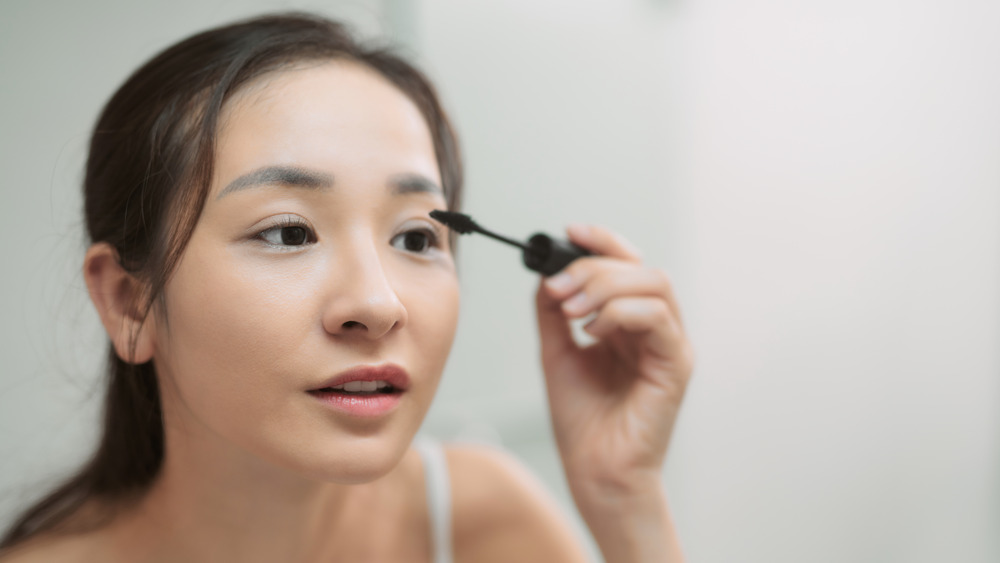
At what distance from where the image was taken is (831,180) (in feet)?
4.28

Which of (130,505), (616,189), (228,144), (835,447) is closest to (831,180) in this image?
(616,189)

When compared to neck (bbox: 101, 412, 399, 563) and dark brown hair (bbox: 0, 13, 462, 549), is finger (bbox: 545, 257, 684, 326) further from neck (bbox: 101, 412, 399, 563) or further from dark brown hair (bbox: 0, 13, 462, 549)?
neck (bbox: 101, 412, 399, 563)

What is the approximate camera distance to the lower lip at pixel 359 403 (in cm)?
50

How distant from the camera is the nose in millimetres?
489

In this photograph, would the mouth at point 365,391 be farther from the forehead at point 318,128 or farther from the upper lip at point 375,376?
the forehead at point 318,128

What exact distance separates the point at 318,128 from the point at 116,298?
25 centimetres

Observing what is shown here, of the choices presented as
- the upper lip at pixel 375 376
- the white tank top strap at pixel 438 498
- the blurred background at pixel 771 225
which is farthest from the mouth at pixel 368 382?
the blurred background at pixel 771 225

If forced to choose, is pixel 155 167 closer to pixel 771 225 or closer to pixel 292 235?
pixel 292 235

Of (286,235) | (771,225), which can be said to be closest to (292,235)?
(286,235)

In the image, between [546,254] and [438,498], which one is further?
[438,498]

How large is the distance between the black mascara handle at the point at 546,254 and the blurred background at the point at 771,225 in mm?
409

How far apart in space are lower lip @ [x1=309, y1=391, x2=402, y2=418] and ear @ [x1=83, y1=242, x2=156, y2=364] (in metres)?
0.19

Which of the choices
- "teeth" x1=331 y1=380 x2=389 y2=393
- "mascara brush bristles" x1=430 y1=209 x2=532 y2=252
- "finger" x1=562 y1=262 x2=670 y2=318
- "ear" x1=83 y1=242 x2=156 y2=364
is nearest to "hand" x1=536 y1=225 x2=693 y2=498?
"finger" x1=562 y1=262 x2=670 y2=318

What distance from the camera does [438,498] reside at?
0.80 meters
